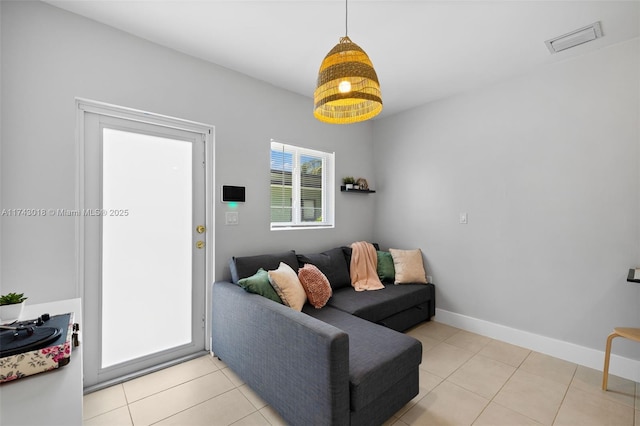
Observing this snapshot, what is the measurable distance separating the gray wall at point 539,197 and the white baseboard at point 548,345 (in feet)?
0.21

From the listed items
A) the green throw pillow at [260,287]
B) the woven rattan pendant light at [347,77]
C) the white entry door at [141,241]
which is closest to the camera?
the woven rattan pendant light at [347,77]

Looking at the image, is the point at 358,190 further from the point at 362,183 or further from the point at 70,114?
the point at 70,114

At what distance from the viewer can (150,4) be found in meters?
A: 1.86

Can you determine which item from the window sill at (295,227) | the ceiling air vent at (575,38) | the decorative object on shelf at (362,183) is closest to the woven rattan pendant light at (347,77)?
the window sill at (295,227)

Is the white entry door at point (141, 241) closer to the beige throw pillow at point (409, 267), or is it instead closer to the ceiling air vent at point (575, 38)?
the beige throw pillow at point (409, 267)

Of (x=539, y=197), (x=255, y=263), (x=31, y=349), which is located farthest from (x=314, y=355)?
(x=539, y=197)

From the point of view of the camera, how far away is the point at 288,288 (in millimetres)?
2275

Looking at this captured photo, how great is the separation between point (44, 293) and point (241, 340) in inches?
52.4

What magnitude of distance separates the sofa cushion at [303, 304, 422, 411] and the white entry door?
1.43 meters

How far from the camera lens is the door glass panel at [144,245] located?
214 centimetres

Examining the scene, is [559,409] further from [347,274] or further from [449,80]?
[449,80]

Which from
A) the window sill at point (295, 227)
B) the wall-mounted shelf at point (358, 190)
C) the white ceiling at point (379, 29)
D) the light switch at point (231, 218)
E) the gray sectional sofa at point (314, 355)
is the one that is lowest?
the gray sectional sofa at point (314, 355)

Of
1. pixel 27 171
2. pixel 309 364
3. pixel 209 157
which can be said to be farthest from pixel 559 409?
pixel 27 171

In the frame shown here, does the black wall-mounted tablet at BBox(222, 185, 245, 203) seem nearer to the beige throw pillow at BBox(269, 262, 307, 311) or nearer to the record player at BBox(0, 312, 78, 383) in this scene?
the beige throw pillow at BBox(269, 262, 307, 311)
